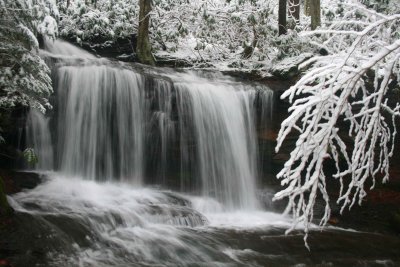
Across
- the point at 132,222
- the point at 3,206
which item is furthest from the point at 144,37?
the point at 3,206

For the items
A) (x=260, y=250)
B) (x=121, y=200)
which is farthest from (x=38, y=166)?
(x=260, y=250)

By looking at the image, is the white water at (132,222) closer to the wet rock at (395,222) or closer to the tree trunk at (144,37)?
the wet rock at (395,222)

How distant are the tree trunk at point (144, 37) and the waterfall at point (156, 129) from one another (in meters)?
1.87

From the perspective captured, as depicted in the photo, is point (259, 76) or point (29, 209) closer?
point (29, 209)

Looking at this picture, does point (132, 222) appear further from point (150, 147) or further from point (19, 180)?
point (150, 147)

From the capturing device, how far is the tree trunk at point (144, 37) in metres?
12.0

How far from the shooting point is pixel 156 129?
30.8 ft

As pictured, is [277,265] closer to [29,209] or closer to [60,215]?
[60,215]

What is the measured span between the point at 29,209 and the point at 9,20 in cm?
276

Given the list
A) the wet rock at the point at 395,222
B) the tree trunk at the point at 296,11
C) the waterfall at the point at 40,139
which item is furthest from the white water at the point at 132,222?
the tree trunk at the point at 296,11

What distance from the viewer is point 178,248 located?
20.3 feet

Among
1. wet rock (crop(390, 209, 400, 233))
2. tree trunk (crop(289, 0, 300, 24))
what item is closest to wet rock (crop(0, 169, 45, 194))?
wet rock (crop(390, 209, 400, 233))

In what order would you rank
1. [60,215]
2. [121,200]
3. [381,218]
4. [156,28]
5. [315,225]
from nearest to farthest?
[60,215] → [121,200] → [315,225] → [381,218] → [156,28]

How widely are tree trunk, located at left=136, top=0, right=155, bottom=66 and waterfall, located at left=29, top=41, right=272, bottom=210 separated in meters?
1.87
